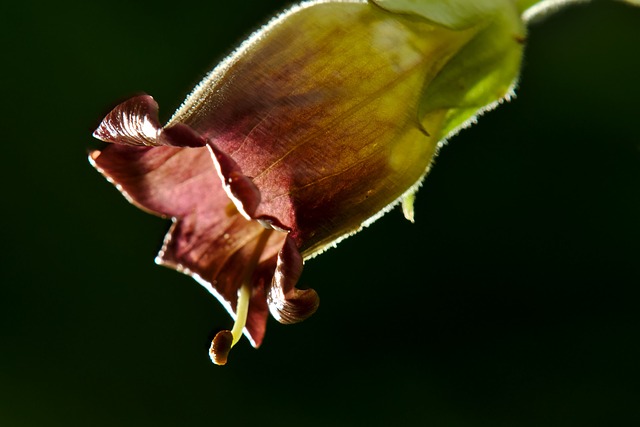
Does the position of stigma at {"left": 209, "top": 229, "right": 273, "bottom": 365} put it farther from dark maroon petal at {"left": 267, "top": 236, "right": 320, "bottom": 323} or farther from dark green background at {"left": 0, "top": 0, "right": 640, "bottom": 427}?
dark green background at {"left": 0, "top": 0, "right": 640, "bottom": 427}

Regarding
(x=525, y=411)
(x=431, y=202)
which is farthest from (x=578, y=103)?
(x=525, y=411)

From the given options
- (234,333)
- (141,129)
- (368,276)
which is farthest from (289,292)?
(368,276)

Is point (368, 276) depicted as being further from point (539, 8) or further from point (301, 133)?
point (301, 133)

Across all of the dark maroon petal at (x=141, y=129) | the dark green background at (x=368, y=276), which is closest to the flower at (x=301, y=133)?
the dark maroon petal at (x=141, y=129)

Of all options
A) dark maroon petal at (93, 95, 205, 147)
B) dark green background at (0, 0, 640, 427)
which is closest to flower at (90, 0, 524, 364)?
dark maroon petal at (93, 95, 205, 147)

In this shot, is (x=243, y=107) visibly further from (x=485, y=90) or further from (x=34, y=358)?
(x=34, y=358)

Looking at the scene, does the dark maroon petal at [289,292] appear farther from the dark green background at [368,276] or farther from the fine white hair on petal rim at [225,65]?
the dark green background at [368,276]

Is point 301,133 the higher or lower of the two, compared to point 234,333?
higher
